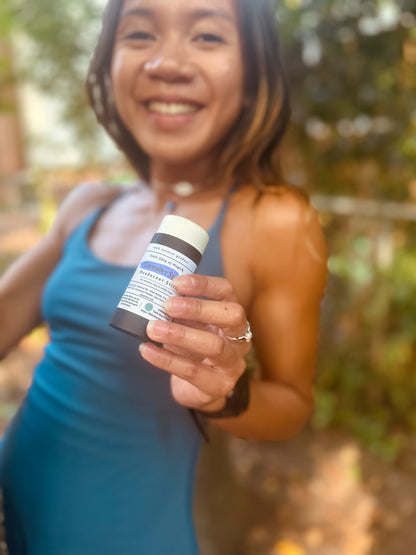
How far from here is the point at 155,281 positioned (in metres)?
0.63

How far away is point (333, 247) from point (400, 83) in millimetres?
753

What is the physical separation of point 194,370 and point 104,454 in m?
0.39

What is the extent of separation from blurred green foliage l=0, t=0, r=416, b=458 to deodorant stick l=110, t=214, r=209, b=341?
63.8 inches

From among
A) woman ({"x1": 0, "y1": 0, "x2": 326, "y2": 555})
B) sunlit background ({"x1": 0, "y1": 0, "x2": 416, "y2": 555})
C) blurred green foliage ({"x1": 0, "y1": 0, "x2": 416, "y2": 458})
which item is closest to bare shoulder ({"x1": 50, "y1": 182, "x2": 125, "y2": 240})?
woman ({"x1": 0, "y1": 0, "x2": 326, "y2": 555})

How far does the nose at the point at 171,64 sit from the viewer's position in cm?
88

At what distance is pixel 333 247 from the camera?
245 cm

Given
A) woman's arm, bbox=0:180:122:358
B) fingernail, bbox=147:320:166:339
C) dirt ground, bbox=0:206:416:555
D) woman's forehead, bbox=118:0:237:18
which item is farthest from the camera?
dirt ground, bbox=0:206:416:555

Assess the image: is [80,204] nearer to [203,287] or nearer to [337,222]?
[203,287]

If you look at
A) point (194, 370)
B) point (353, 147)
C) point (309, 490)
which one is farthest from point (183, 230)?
point (309, 490)

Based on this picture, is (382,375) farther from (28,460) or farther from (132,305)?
(132,305)

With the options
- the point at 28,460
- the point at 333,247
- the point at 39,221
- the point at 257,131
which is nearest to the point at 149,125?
the point at 257,131

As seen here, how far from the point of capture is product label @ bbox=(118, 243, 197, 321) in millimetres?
625

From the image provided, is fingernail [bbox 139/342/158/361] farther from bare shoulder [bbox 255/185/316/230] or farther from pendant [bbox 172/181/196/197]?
pendant [bbox 172/181/196/197]

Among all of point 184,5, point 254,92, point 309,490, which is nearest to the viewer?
point 184,5
